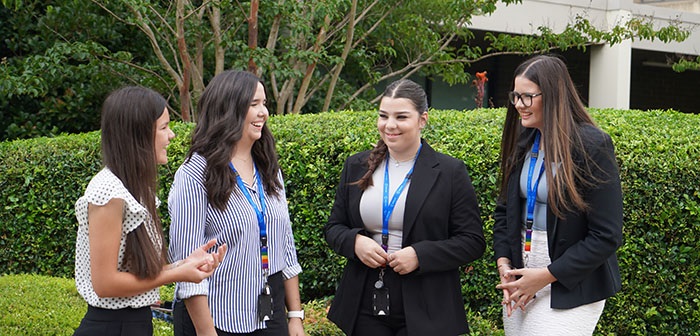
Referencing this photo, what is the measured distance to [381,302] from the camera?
395 centimetres

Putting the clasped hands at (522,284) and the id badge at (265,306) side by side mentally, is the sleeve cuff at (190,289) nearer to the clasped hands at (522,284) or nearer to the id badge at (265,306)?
the id badge at (265,306)

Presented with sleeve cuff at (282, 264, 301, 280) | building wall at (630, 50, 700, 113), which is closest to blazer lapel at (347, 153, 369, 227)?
sleeve cuff at (282, 264, 301, 280)

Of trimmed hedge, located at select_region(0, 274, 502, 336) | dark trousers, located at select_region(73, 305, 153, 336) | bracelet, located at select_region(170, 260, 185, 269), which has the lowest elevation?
trimmed hedge, located at select_region(0, 274, 502, 336)

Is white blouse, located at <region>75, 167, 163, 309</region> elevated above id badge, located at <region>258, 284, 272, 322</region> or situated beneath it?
elevated above

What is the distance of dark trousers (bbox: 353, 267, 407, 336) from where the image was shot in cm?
396

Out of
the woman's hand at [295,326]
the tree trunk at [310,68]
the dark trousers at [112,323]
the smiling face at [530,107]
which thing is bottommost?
the woman's hand at [295,326]

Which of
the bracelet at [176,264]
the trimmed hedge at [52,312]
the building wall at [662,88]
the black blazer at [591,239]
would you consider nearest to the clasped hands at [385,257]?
the black blazer at [591,239]

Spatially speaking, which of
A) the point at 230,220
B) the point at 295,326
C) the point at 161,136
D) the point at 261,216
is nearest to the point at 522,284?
the point at 295,326

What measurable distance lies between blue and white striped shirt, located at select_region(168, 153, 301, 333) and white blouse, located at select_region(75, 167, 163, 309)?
174 mm

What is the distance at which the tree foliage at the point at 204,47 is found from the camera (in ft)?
28.9

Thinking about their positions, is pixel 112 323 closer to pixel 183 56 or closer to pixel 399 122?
pixel 399 122

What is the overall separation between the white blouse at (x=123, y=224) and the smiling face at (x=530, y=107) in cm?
169

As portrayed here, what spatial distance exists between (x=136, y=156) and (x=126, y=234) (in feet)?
0.99

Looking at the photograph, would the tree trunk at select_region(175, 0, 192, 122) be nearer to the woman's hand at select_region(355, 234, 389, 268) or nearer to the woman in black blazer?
the woman in black blazer
